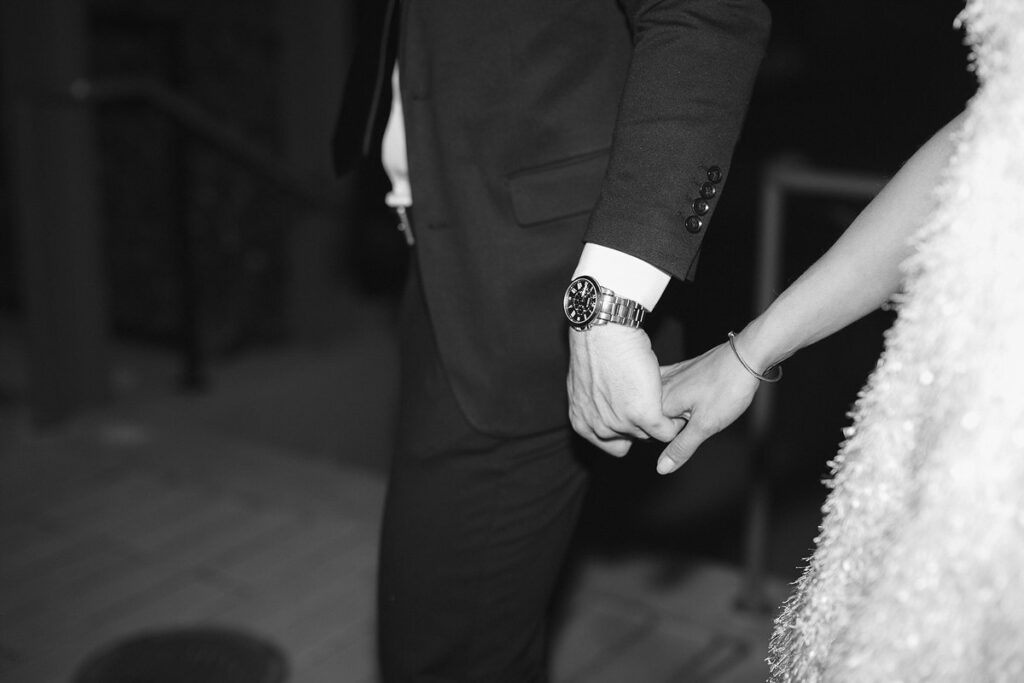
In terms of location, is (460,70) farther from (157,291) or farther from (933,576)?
(157,291)

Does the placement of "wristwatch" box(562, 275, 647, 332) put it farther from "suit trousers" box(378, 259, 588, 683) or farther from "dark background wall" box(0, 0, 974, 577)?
"dark background wall" box(0, 0, 974, 577)

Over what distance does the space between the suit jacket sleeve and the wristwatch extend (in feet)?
0.15

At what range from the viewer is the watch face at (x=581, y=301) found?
1.07 m

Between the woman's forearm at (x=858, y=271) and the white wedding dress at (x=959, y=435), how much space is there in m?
0.10

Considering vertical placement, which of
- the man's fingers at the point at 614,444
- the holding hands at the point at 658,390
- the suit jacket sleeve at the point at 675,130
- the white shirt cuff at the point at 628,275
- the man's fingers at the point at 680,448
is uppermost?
the suit jacket sleeve at the point at 675,130

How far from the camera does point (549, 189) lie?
1.24 m

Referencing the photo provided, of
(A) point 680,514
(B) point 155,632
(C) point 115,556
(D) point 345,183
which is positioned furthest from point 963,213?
(D) point 345,183

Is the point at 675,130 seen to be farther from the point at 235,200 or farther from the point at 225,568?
the point at 235,200

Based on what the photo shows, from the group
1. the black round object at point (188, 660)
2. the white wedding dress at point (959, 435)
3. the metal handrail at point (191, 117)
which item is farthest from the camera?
the metal handrail at point (191, 117)

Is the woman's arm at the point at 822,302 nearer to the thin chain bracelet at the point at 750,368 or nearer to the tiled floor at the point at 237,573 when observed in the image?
the thin chain bracelet at the point at 750,368

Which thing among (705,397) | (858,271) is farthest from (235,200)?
(858,271)

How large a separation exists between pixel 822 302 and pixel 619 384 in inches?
8.2

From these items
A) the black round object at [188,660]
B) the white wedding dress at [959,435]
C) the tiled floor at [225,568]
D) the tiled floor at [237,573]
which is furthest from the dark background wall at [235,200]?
the white wedding dress at [959,435]

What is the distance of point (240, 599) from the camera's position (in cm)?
246
